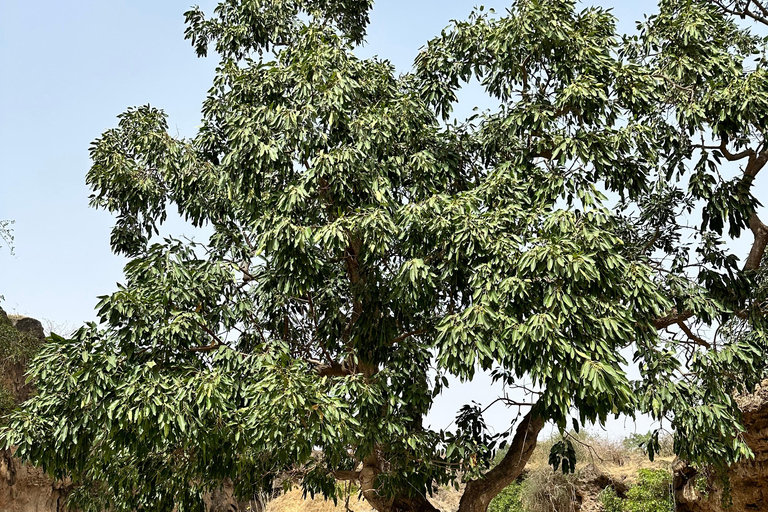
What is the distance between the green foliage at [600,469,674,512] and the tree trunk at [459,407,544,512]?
15.2ft

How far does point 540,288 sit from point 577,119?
2206 millimetres

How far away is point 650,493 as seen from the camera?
13734mm

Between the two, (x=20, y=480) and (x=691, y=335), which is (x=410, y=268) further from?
(x=20, y=480)

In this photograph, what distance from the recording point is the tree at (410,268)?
24.3ft

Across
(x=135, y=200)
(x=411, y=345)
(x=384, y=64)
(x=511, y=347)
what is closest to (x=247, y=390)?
(x=411, y=345)

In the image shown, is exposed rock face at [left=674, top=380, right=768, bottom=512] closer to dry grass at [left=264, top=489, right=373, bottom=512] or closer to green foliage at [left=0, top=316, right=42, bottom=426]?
dry grass at [left=264, top=489, right=373, bottom=512]

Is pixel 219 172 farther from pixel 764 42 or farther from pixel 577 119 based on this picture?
pixel 764 42

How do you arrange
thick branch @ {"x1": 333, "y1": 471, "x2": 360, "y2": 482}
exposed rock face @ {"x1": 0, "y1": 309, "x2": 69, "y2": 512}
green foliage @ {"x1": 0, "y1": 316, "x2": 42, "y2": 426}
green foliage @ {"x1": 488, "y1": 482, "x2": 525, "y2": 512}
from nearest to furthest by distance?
1. thick branch @ {"x1": 333, "y1": 471, "x2": 360, "y2": 482}
2. exposed rock face @ {"x1": 0, "y1": 309, "x2": 69, "y2": 512}
3. green foliage @ {"x1": 0, "y1": 316, "x2": 42, "y2": 426}
4. green foliage @ {"x1": 488, "y1": 482, "x2": 525, "y2": 512}

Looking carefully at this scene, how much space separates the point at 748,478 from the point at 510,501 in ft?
20.2

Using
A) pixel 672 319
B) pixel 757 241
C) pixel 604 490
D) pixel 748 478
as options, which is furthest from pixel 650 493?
pixel 757 241

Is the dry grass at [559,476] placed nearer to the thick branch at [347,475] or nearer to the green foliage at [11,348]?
the thick branch at [347,475]

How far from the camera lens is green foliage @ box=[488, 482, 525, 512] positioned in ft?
53.4

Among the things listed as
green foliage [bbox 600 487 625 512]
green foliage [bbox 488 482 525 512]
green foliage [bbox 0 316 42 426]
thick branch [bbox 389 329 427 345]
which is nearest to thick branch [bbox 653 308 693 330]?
thick branch [bbox 389 329 427 345]

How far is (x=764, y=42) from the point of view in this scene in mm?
9391
